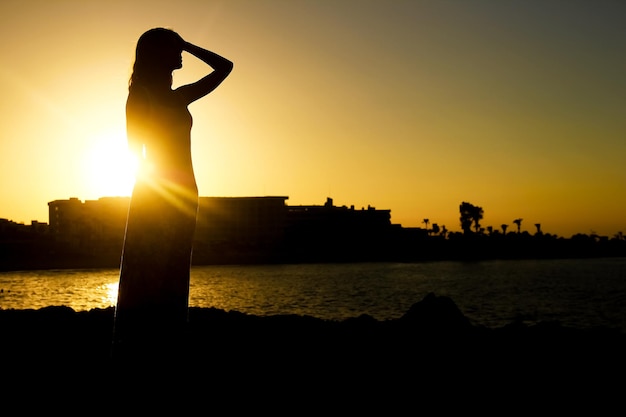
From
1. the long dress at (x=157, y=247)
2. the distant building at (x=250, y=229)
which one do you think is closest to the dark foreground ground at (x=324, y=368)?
the long dress at (x=157, y=247)

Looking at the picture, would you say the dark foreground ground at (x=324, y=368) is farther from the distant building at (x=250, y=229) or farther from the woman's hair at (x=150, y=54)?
the distant building at (x=250, y=229)

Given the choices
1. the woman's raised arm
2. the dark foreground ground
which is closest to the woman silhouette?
the woman's raised arm

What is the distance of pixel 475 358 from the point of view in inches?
331

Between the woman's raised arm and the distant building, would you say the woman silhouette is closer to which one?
the woman's raised arm

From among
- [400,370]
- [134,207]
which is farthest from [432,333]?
[134,207]

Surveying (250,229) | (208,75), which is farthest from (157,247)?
(250,229)

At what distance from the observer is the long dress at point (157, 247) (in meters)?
4.53

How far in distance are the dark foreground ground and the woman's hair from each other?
6.75ft

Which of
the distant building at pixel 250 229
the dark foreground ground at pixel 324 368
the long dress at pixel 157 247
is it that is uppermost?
the distant building at pixel 250 229

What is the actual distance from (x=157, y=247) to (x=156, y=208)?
0.30 metres

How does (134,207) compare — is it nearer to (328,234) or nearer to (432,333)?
(432,333)

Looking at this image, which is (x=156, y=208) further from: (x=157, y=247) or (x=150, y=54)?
(x=150, y=54)

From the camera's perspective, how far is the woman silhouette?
14.9 ft

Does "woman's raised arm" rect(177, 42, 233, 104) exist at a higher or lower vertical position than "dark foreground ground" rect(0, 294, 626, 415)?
higher
